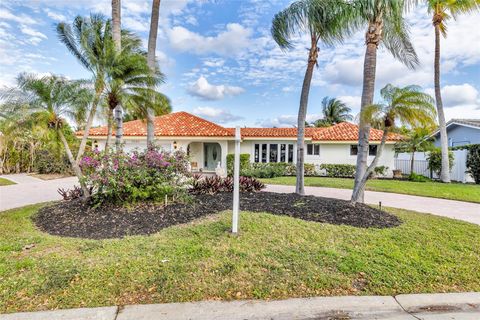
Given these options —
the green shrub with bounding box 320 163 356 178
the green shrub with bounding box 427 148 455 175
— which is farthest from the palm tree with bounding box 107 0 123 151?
the green shrub with bounding box 427 148 455 175

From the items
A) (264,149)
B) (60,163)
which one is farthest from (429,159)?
(60,163)

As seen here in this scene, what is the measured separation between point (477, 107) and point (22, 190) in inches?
1475

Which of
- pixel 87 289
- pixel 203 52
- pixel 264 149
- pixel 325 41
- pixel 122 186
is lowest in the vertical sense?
pixel 87 289

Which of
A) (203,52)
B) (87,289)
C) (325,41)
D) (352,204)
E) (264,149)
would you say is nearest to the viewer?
(87,289)

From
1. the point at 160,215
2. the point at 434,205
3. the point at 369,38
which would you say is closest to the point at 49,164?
the point at 160,215

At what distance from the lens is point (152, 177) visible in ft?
24.0

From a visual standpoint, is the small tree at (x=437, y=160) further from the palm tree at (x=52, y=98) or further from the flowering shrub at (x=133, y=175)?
the palm tree at (x=52, y=98)

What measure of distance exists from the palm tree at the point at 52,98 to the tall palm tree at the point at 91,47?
1.21 ft

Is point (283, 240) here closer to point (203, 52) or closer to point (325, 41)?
point (325, 41)

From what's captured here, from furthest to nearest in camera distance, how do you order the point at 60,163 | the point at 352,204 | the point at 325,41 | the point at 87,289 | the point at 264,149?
the point at 264,149 → the point at 60,163 → the point at 325,41 → the point at 352,204 → the point at 87,289

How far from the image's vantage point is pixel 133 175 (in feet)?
23.1

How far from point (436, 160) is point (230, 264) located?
2067 centimetres

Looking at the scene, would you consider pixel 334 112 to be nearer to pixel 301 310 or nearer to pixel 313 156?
pixel 313 156

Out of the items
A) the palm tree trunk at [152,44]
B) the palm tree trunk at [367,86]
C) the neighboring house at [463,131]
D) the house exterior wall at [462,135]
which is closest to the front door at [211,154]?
the palm tree trunk at [152,44]
